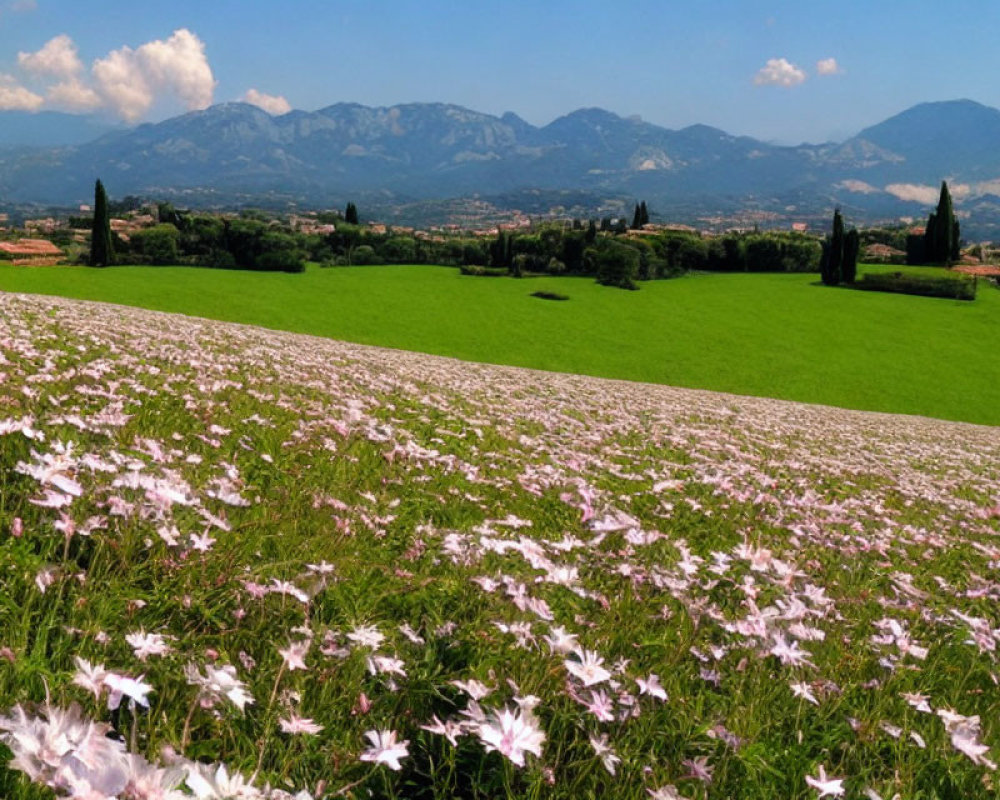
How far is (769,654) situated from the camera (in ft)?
11.5

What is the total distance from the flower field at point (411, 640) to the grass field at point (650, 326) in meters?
48.5

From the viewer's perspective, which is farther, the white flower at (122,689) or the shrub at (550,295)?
the shrub at (550,295)

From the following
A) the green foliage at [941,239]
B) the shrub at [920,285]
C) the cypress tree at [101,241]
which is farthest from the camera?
the green foliage at [941,239]

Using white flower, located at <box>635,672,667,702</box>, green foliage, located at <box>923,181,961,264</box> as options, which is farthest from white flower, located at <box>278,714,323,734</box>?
green foliage, located at <box>923,181,961,264</box>

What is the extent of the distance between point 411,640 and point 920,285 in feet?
381

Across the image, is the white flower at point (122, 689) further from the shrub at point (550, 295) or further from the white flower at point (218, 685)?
the shrub at point (550, 295)

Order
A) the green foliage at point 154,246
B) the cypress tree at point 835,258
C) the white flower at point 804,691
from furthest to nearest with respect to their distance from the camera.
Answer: the cypress tree at point 835,258 → the green foliage at point 154,246 → the white flower at point 804,691

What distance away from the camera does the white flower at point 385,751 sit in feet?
7.03

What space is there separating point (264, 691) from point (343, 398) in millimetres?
9021

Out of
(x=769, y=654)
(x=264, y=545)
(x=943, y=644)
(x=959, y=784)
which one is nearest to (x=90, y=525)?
(x=264, y=545)

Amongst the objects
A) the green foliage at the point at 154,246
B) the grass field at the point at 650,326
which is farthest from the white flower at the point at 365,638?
the green foliage at the point at 154,246

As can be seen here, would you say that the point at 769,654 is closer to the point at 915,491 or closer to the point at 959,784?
the point at 959,784

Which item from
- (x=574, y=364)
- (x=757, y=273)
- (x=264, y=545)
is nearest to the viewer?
(x=264, y=545)

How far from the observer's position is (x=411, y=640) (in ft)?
10.3
